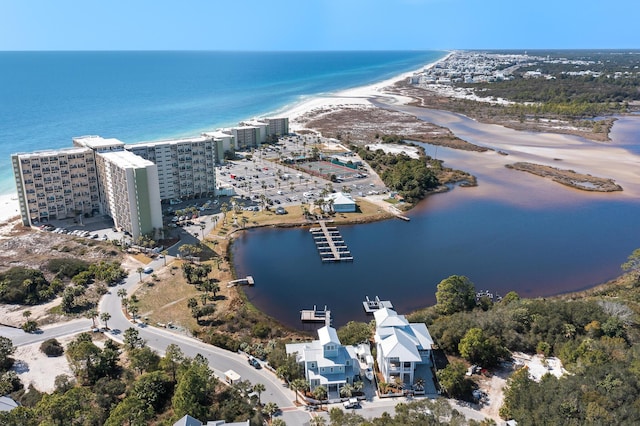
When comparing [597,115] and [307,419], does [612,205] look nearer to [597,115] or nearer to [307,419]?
[307,419]

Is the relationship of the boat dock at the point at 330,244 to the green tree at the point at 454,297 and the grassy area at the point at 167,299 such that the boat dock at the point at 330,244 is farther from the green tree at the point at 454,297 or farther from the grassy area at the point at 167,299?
the grassy area at the point at 167,299

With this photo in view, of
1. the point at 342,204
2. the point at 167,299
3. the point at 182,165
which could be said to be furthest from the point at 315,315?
the point at 182,165

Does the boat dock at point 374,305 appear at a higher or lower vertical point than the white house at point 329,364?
lower

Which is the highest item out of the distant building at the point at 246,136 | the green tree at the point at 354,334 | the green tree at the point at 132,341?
the distant building at the point at 246,136

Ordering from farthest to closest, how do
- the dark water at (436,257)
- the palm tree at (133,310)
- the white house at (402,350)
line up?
the dark water at (436,257) → the palm tree at (133,310) → the white house at (402,350)

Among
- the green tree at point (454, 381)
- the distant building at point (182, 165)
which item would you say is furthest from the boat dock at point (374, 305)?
the distant building at point (182, 165)

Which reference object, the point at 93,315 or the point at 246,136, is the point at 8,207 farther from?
the point at 246,136

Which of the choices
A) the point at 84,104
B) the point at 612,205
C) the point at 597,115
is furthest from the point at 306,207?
the point at 597,115

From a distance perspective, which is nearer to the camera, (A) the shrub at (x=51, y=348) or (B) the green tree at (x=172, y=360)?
(B) the green tree at (x=172, y=360)
